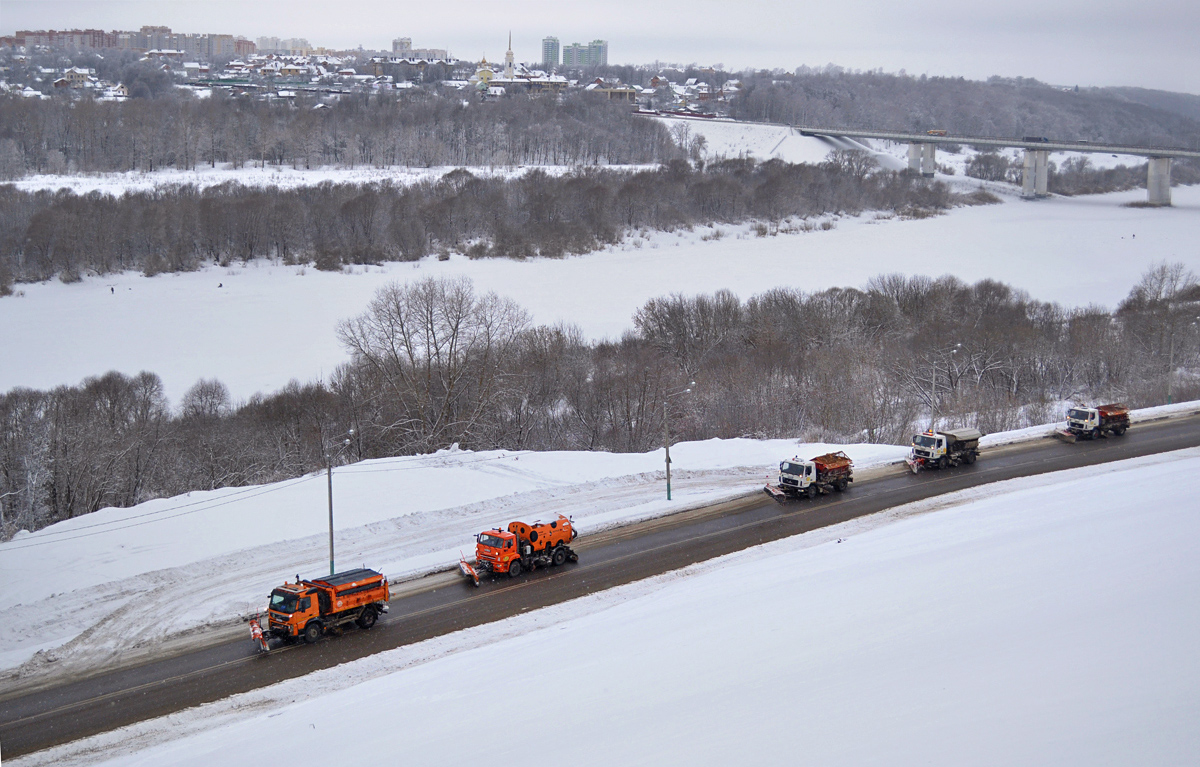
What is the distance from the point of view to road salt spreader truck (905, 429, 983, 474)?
98.9 ft

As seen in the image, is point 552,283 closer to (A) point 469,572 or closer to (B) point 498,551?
(B) point 498,551

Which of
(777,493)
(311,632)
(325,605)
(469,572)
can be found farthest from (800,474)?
(311,632)

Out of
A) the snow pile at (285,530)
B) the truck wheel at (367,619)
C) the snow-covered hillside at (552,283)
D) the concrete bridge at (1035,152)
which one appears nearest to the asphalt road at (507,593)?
the truck wheel at (367,619)

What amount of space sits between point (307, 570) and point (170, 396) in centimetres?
2518

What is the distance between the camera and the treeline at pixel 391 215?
67.7m

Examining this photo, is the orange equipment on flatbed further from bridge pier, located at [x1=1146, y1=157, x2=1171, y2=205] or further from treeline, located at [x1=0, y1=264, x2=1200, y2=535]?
bridge pier, located at [x1=1146, y1=157, x2=1171, y2=205]

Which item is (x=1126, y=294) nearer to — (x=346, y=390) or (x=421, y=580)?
(x=346, y=390)

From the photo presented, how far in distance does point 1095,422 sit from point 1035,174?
341ft

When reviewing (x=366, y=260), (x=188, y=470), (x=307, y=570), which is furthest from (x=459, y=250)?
(x=307, y=570)

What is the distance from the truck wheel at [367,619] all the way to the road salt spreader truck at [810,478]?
13.0 meters

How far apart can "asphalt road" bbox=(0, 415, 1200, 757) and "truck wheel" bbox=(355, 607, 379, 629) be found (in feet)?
0.50

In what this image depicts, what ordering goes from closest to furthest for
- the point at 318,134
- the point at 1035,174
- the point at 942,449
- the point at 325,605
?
the point at 325,605 < the point at 942,449 < the point at 318,134 < the point at 1035,174

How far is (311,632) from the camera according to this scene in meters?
19.0

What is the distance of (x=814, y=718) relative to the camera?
12703 mm
